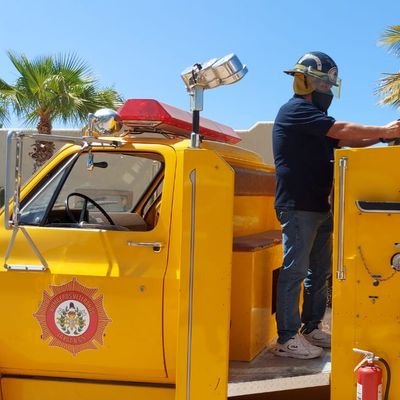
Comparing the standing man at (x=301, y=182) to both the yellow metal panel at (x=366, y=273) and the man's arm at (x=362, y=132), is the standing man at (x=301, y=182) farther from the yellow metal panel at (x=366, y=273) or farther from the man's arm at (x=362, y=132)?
the yellow metal panel at (x=366, y=273)

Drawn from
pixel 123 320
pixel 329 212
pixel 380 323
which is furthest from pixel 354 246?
pixel 123 320

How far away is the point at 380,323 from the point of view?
2.66 meters

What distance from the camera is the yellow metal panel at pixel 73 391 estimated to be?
3.16 metres

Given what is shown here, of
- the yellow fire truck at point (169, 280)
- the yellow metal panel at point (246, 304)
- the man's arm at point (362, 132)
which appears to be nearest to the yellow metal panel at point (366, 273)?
the yellow fire truck at point (169, 280)

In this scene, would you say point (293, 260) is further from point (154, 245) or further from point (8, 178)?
point (8, 178)

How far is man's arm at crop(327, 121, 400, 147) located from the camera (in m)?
3.12

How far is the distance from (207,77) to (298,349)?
156 cm

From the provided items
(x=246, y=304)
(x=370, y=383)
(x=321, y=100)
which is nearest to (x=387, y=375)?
(x=370, y=383)

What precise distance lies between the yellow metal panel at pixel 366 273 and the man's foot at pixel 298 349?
688 millimetres

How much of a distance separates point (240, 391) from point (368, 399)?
27.6 inches

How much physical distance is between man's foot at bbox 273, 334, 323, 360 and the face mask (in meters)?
1.38

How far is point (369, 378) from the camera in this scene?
2.56 metres

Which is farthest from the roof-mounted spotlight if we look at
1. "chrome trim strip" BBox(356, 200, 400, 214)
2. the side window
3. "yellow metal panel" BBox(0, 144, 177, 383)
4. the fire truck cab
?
"chrome trim strip" BBox(356, 200, 400, 214)

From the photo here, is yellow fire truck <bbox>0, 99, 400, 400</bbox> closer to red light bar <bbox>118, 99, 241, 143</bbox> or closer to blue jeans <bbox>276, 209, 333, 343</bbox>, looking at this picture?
red light bar <bbox>118, 99, 241, 143</bbox>
